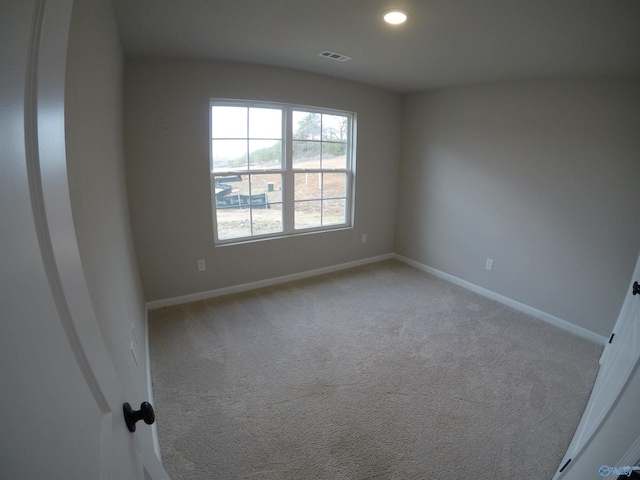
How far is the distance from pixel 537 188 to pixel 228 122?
→ 3.21m

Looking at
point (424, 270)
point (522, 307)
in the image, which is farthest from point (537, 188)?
point (424, 270)

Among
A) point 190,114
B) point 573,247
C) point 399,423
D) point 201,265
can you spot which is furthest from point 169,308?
point 573,247

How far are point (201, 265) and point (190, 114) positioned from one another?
1.52m

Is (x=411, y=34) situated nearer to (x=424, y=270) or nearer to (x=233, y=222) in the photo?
(x=233, y=222)

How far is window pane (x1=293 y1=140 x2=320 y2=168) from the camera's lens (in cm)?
357

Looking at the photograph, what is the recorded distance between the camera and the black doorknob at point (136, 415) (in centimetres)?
71

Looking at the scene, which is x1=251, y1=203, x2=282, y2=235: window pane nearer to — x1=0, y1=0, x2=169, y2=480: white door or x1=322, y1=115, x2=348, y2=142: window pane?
x1=322, y1=115, x2=348, y2=142: window pane

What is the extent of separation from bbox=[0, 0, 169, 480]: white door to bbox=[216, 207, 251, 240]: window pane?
277 centimetres

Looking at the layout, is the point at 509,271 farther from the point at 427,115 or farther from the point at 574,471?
the point at 574,471

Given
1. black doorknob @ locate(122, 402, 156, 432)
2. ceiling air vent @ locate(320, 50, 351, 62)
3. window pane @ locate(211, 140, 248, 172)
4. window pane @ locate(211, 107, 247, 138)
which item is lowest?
black doorknob @ locate(122, 402, 156, 432)

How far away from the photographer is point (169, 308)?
10.1 feet

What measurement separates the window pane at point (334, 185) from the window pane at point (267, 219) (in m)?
0.68

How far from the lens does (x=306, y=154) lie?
3656mm

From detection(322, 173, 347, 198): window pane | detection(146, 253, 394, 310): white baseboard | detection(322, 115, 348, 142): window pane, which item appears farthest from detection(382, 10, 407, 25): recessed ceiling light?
detection(146, 253, 394, 310): white baseboard
